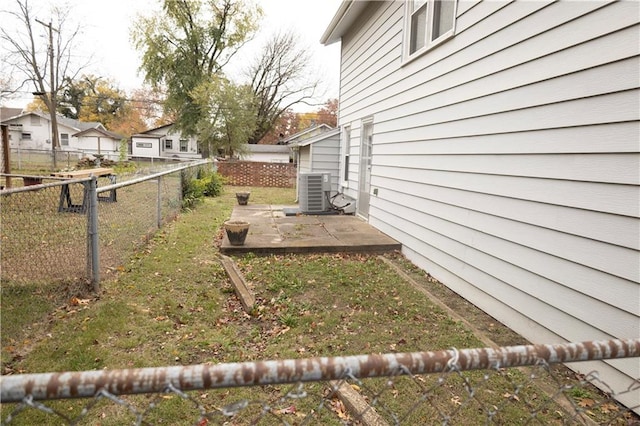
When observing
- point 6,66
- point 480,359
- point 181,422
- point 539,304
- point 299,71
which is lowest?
point 181,422

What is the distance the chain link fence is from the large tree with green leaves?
68.8 ft

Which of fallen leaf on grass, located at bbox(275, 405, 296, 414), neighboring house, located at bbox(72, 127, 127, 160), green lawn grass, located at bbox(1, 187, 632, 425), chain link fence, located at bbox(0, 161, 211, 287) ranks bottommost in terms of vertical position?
fallen leaf on grass, located at bbox(275, 405, 296, 414)

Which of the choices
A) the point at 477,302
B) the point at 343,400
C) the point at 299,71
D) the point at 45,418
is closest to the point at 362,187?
the point at 477,302

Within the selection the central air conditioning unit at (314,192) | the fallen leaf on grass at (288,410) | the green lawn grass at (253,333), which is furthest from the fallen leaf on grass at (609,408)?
the central air conditioning unit at (314,192)

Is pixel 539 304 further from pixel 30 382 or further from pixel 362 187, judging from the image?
pixel 362 187

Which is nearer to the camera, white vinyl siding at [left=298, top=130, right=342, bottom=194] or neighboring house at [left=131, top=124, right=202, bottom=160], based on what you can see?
white vinyl siding at [left=298, top=130, right=342, bottom=194]

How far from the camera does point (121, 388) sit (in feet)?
2.72

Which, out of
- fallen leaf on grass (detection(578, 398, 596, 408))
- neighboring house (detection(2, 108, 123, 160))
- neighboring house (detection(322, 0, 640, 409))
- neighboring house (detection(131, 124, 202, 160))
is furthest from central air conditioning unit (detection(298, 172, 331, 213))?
neighboring house (detection(2, 108, 123, 160))

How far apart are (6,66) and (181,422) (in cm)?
3250

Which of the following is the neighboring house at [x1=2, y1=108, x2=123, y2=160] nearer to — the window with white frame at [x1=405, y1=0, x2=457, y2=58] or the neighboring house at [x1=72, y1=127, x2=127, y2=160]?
the neighboring house at [x1=72, y1=127, x2=127, y2=160]

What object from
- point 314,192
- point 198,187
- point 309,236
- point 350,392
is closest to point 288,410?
point 350,392

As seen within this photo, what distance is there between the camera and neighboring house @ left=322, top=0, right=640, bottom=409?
96.7 inches

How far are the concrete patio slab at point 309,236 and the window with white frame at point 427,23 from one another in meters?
2.94

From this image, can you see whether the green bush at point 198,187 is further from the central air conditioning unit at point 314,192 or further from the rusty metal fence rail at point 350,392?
Answer: the rusty metal fence rail at point 350,392
